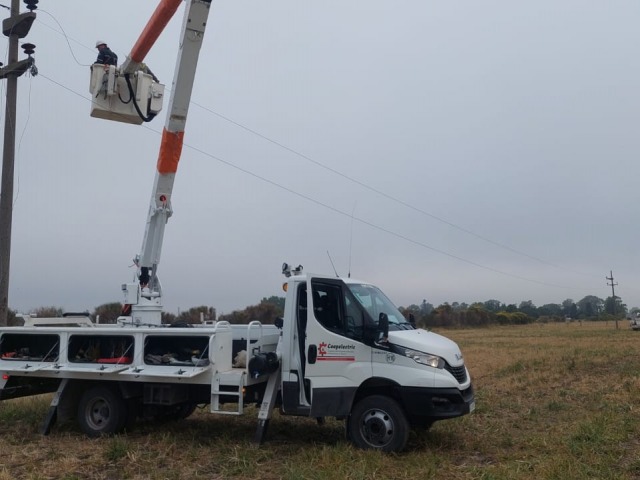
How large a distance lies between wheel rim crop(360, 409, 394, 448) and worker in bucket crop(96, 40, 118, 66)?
7999 mm

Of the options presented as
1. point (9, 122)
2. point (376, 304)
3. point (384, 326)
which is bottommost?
point (384, 326)

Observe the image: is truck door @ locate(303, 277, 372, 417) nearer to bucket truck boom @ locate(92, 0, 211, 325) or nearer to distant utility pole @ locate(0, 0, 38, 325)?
bucket truck boom @ locate(92, 0, 211, 325)

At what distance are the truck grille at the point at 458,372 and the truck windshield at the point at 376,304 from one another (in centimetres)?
95

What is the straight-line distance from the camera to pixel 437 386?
329 inches

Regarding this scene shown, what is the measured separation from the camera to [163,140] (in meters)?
11.2

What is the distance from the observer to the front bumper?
27.4 ft

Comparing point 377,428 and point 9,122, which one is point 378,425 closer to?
point 377,428

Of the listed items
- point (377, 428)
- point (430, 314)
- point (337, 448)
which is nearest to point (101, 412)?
point (337, 448)

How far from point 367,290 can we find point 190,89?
4840mm

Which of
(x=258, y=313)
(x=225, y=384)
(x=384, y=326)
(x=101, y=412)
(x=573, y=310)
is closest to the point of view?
(x=384, y=326)

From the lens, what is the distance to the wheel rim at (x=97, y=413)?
33.2 ft

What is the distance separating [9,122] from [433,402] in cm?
1199

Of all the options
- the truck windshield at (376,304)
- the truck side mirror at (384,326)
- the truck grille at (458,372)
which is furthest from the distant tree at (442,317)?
the truck side mirror at (384,326)

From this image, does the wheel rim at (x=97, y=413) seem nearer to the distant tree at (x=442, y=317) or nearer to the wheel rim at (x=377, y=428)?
the wheel rim at (x=377, y=428)
